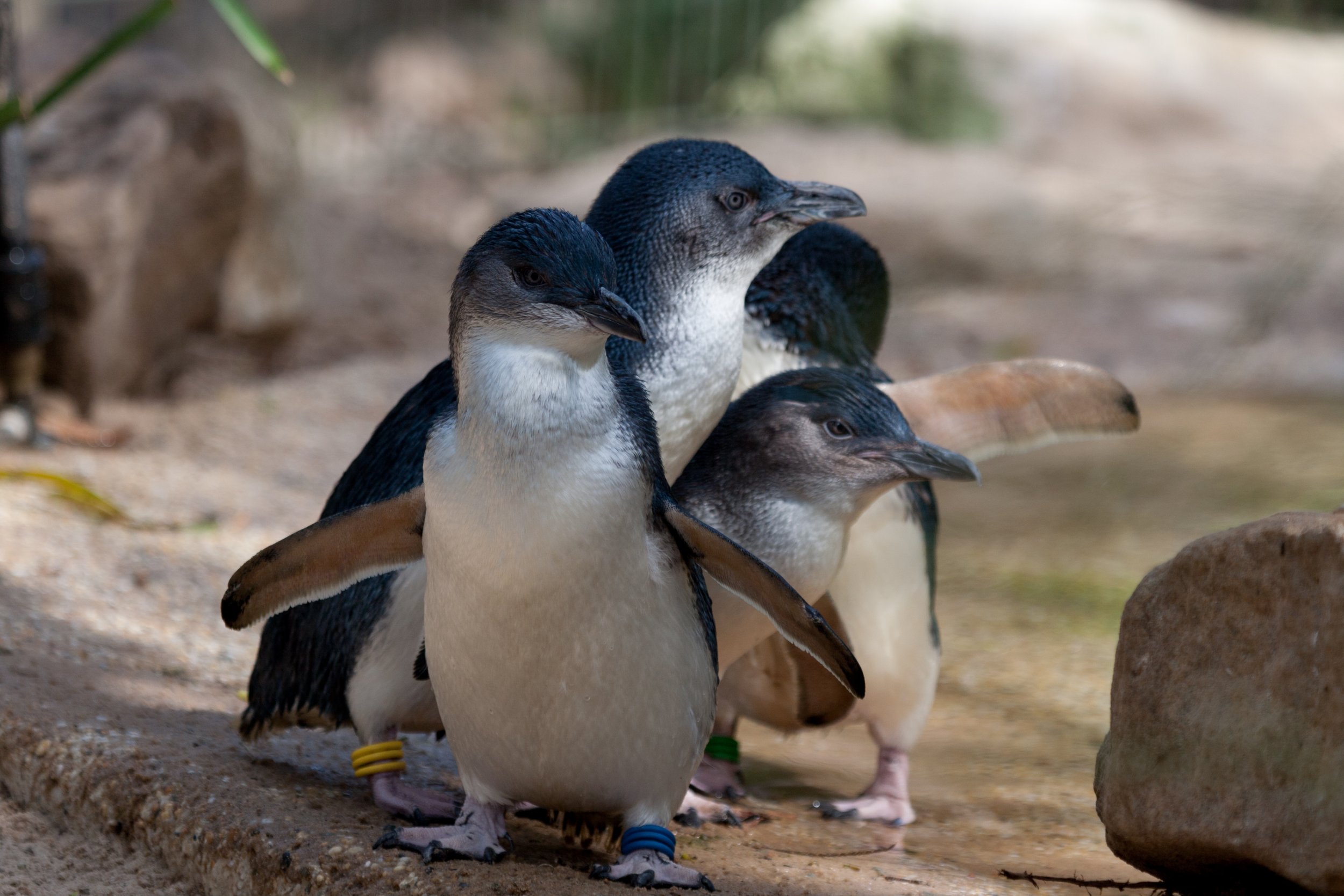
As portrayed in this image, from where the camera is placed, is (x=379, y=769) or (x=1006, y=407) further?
(x=1006, y=407)

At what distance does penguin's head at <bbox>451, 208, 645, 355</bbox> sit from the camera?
195 cm

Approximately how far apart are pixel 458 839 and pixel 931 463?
38.1 inches

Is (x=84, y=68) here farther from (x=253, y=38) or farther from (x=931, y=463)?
(x=931, y=463)

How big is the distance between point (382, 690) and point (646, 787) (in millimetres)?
532

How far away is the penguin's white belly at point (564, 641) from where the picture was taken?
6.46 ft

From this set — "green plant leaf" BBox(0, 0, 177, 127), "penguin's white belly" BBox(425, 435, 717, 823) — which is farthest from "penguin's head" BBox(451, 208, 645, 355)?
"green plant leaf" BBox(0, 0, 177, 127)

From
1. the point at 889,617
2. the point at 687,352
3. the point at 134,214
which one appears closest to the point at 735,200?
the point at 687,352

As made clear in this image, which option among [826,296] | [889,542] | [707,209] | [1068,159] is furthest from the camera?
[1068,159]

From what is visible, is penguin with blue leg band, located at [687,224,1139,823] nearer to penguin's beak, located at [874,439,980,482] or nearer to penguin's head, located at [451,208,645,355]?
penguin's beak, located at [874,439,980,482]

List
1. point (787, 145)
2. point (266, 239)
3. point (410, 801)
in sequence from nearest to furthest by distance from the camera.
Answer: point (410, 801), point (266, 239), point (787, 145)

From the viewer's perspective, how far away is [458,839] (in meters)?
2.15

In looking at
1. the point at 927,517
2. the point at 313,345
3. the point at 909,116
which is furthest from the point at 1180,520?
the point at 909,116

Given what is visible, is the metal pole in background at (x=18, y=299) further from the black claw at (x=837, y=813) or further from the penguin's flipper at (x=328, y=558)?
the black claw at (x=837, y=813)

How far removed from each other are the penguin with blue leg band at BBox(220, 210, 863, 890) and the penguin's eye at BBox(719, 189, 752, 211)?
60 cm
